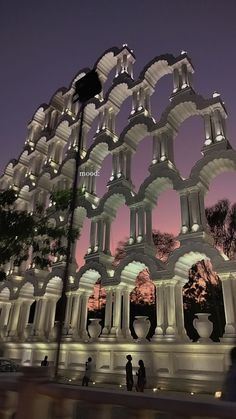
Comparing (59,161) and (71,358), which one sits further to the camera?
(59,161)

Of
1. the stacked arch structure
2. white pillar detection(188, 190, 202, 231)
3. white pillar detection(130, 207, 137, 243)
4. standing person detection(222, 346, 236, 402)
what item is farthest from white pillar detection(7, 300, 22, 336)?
standing person detection(222, 346, 236, 402)

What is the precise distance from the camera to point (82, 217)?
823 inches

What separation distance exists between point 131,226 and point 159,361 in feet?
20.7

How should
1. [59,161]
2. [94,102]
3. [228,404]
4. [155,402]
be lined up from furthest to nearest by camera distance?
1. [59,161]
2. [94,102]
3. [155,402]
4. [228,404]

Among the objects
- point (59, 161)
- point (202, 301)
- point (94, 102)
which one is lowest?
point (202, 301)

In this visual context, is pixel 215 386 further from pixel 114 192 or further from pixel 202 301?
pixel 202 301

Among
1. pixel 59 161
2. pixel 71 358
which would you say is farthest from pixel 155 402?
pixel 59 161

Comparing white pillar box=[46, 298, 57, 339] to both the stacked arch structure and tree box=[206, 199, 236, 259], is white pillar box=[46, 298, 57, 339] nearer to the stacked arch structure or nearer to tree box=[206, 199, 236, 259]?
the stacked arch structure

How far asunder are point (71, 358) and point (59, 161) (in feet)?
47.0

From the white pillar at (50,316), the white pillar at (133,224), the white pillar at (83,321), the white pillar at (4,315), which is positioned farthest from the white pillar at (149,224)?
the white pillar at (4,315)

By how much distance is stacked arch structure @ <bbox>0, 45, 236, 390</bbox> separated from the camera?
13797mm

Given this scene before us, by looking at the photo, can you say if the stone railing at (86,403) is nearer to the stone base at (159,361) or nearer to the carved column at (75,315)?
the stone base at (159,361)

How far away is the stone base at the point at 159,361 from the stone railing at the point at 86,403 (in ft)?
31.8

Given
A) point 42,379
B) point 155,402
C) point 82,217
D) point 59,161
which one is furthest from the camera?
point 59,161
